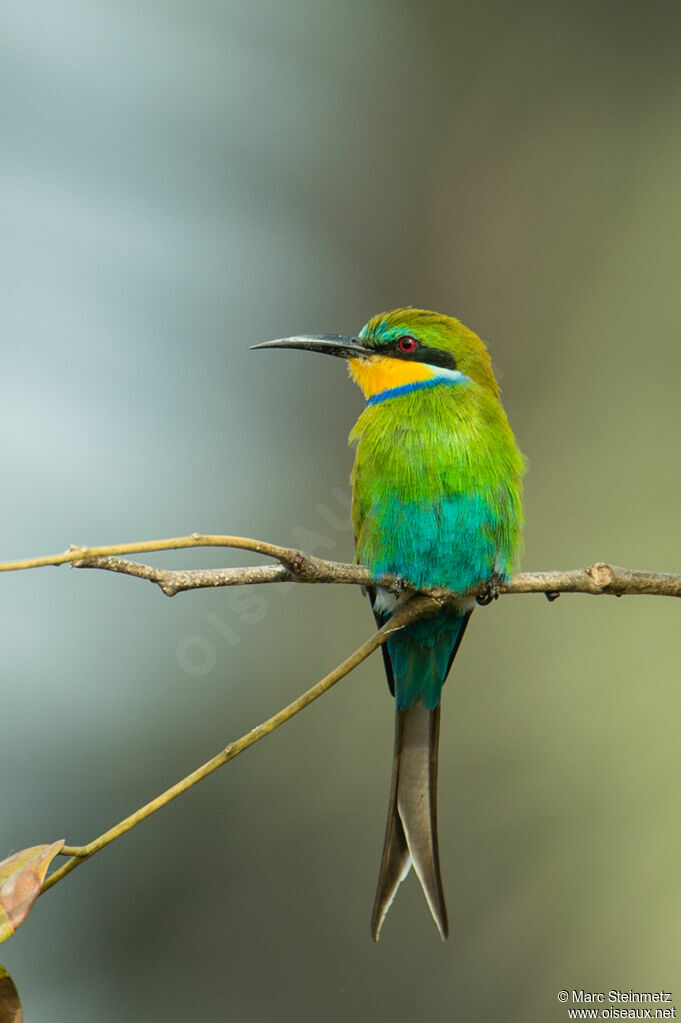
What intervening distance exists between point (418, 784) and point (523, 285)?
233 centimetres

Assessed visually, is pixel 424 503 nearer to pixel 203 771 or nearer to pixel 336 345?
pixel 336 345

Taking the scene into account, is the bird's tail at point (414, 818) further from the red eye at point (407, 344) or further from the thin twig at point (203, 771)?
the red eye at point (407, 344)

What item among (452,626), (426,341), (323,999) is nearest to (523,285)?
(426,341)

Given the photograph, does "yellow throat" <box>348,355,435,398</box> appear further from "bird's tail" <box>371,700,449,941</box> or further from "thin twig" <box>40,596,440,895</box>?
"thin twig" <box>40,596,440,895</box>

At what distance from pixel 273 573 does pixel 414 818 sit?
1.06 m

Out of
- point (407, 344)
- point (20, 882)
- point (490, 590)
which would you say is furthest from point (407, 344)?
point (20, 882)

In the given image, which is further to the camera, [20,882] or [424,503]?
[424,503]

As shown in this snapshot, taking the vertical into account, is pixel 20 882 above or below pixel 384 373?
below

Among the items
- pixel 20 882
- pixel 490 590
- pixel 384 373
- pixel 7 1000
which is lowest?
pixel 7 1000

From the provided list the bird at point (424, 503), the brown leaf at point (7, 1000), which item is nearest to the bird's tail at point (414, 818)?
the bird at point (424, 503)

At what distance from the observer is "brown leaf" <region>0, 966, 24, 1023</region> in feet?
4.29

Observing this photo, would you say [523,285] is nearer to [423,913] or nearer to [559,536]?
[559,536]

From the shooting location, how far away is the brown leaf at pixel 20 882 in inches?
50.1

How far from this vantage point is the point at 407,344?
277cm
